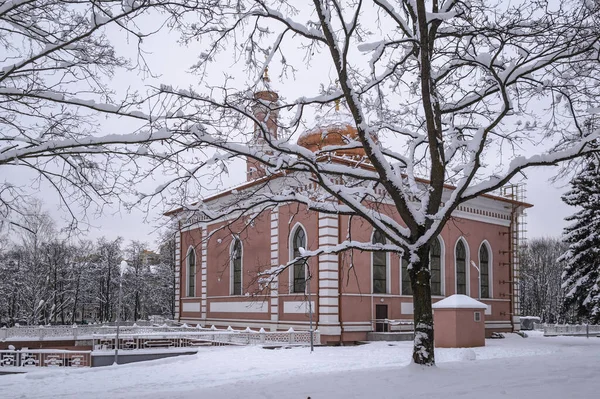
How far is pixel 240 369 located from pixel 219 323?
54.2 feet

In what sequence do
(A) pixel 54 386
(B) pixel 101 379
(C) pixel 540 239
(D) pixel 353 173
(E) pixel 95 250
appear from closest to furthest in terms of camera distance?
(D) pixel 353 173, (A) pixel 54 386, (B) pixel 101 379, (E) pixel 95 250, (C) pixel 540 239

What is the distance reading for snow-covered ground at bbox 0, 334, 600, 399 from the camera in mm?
8117

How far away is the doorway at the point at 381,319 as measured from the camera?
26406 millimetres

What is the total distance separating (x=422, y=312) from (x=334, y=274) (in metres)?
14.8

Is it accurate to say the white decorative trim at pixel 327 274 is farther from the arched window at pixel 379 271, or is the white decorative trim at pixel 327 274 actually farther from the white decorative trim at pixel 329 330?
the arched window at pixel 379 271

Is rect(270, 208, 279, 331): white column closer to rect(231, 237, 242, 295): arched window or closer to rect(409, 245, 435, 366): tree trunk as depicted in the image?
rect(231, 237, 242, 295): arched window

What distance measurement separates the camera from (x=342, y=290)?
25.0 metres

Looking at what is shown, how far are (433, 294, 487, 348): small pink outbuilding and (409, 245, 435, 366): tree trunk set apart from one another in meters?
14.0

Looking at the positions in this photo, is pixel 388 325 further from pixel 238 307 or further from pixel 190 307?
pixel 190 307

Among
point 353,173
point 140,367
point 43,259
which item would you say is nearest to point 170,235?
point 353,173

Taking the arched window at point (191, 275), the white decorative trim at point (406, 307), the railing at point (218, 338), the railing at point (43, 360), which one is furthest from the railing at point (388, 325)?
A: the arched window at point (191, 275)

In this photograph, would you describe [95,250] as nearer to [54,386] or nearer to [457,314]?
[457,314]

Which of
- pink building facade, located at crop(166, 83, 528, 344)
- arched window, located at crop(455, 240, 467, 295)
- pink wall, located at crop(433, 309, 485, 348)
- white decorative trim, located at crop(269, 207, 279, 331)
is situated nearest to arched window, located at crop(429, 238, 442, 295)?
pink building facade, located at crop(166, 83, 528, 344)

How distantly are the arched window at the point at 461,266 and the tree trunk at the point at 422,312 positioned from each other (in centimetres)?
2224
